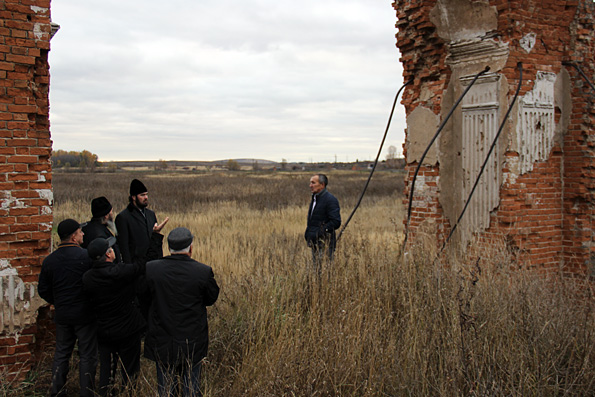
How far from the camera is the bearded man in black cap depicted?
4.85m

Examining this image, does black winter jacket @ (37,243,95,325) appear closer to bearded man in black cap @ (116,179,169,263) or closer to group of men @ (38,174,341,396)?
group of men @ (38,174,341,396)

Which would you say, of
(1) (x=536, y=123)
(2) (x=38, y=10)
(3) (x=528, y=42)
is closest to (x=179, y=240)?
(2) (x=38, y=10)

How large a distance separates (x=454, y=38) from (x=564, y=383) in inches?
192

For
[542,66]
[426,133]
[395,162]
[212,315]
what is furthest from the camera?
[395,162]

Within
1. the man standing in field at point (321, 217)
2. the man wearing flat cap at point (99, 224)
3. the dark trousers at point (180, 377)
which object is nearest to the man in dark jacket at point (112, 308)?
the dark trousers at point (180, 377)

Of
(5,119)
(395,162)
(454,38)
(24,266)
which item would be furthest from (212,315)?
(395,162)

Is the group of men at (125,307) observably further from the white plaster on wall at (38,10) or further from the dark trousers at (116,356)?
the white plaster on wall at (38,10)

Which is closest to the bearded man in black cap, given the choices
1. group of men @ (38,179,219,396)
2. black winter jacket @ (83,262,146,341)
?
group of men @ (38,179,219,396)

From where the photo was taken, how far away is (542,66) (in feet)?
20.2

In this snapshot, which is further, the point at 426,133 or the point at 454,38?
the point at 426,133

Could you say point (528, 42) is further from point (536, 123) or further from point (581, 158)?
point (581, 158)

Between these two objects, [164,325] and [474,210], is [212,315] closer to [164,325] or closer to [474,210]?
[164,325]

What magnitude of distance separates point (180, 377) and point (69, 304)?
45.1 inches

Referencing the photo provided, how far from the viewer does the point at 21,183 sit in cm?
417
